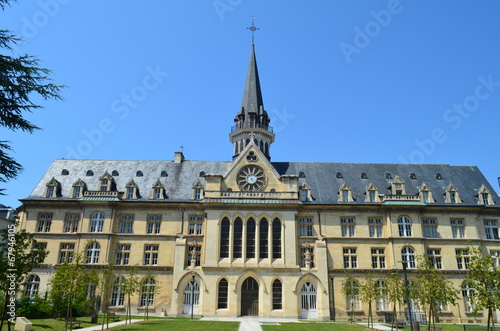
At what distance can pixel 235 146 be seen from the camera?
2290 inches

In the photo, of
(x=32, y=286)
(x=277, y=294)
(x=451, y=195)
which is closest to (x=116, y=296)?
(x=32, y=286)

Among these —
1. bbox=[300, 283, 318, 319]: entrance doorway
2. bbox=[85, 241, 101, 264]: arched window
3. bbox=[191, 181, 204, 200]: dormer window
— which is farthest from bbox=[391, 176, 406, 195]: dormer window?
bbox=[85, 241, 101, 264]: arched window

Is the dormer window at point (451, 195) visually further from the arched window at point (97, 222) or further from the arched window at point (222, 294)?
the arched window at point (97, 222)

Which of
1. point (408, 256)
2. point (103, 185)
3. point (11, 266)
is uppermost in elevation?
point (103, 185)

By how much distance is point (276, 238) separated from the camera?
45.6 metres

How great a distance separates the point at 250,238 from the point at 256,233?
102 cm

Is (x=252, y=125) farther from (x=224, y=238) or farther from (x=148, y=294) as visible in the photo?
(x=148, y=294)

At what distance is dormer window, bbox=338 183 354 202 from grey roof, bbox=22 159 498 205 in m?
0.89

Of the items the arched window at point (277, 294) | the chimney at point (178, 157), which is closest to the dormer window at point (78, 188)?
the chimney at point (178, 157)

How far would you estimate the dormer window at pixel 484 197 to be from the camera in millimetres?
48406

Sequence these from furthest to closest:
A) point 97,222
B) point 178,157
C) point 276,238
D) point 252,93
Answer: point 252,93 < point 178,157 < point 97,222 < point 276,238

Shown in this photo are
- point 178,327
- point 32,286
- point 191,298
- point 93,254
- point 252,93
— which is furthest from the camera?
point 252,93

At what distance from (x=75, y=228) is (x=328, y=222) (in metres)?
32.1

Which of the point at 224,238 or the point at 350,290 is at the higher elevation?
the point at 224,238
